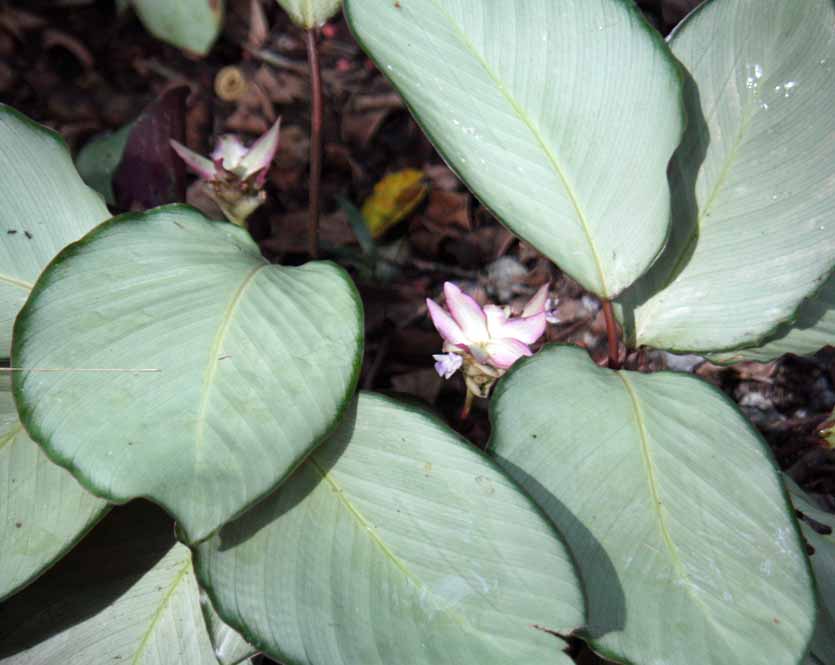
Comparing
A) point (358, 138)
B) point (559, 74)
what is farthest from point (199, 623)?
point (358, 138)

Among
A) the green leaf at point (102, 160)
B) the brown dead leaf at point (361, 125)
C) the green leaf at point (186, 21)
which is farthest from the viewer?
the brown dead leaf at point (361, 125)

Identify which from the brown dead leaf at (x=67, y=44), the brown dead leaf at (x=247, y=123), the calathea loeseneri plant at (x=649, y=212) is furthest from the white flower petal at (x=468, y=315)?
the brown dead leaf at (x=67, y=44)

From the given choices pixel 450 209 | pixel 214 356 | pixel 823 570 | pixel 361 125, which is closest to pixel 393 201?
pixel 450 209

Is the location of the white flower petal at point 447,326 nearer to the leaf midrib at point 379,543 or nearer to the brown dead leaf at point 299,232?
the leaf midrib at point 379,543

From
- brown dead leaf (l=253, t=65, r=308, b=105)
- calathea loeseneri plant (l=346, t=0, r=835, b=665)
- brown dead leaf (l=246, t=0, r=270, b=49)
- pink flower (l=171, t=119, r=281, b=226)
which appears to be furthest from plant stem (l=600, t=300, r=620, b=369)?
brown dead leaf (l=246, t=0, r=270, b=49)

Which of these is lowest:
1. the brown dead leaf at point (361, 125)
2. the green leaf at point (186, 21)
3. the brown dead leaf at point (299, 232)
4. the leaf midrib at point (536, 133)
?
the brown dead leaf at point (299, 232)

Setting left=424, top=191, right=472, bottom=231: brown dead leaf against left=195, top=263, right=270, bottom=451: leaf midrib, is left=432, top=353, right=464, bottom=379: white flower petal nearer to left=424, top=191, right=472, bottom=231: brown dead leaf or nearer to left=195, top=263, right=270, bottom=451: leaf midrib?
left=195, top=263, right=270, bottom=451: leaf midrib
